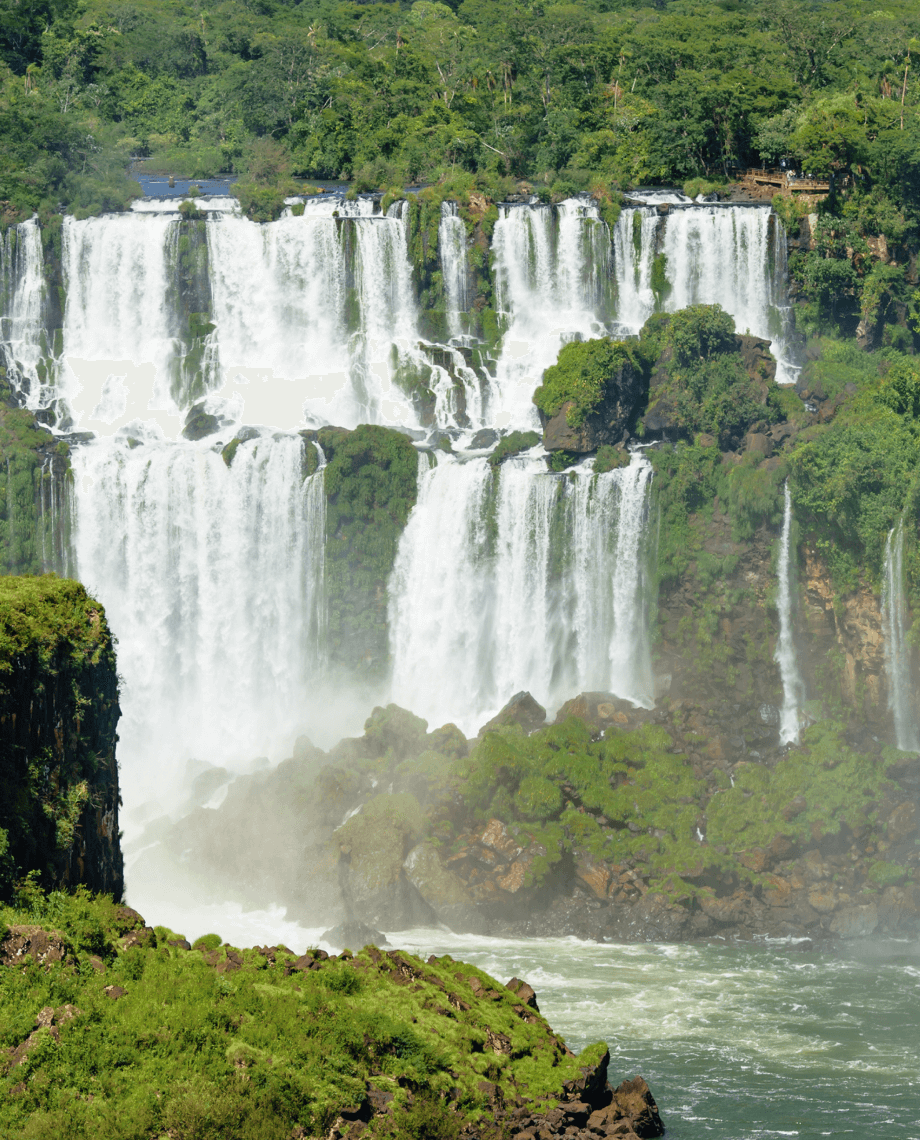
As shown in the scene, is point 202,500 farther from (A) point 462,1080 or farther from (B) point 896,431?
(A) point 462,1080

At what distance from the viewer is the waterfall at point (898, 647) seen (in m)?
38.3

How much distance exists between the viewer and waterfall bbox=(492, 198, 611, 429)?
49281 millimetres

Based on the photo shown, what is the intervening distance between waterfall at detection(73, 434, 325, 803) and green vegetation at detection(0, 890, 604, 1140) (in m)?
22.1

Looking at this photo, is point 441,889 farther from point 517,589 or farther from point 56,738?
point 56,738

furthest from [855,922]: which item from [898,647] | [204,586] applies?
[204,586]

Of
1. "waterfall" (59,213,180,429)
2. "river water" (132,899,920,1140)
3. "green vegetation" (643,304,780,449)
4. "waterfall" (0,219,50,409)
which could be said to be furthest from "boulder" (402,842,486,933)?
"waterfall" (0,219,50,409)

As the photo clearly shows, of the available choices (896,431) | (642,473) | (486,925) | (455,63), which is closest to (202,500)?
(642,473)

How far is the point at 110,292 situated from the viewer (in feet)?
166

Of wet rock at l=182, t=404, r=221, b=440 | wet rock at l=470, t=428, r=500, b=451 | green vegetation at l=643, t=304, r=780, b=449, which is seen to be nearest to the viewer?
green vegetation at l=643, t=304, r=780, b=449

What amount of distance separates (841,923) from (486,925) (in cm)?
838

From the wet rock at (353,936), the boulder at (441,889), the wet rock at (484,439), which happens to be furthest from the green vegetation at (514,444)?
the wet rock at (353,936)

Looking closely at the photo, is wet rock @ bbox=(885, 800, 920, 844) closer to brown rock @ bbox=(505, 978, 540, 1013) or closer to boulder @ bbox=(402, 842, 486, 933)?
boulder @ bbox=(402, 842, 486, 933)

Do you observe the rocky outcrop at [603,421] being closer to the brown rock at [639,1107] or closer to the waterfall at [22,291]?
the waterfall at [22,291]

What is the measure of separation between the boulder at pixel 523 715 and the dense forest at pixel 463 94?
21207mm
